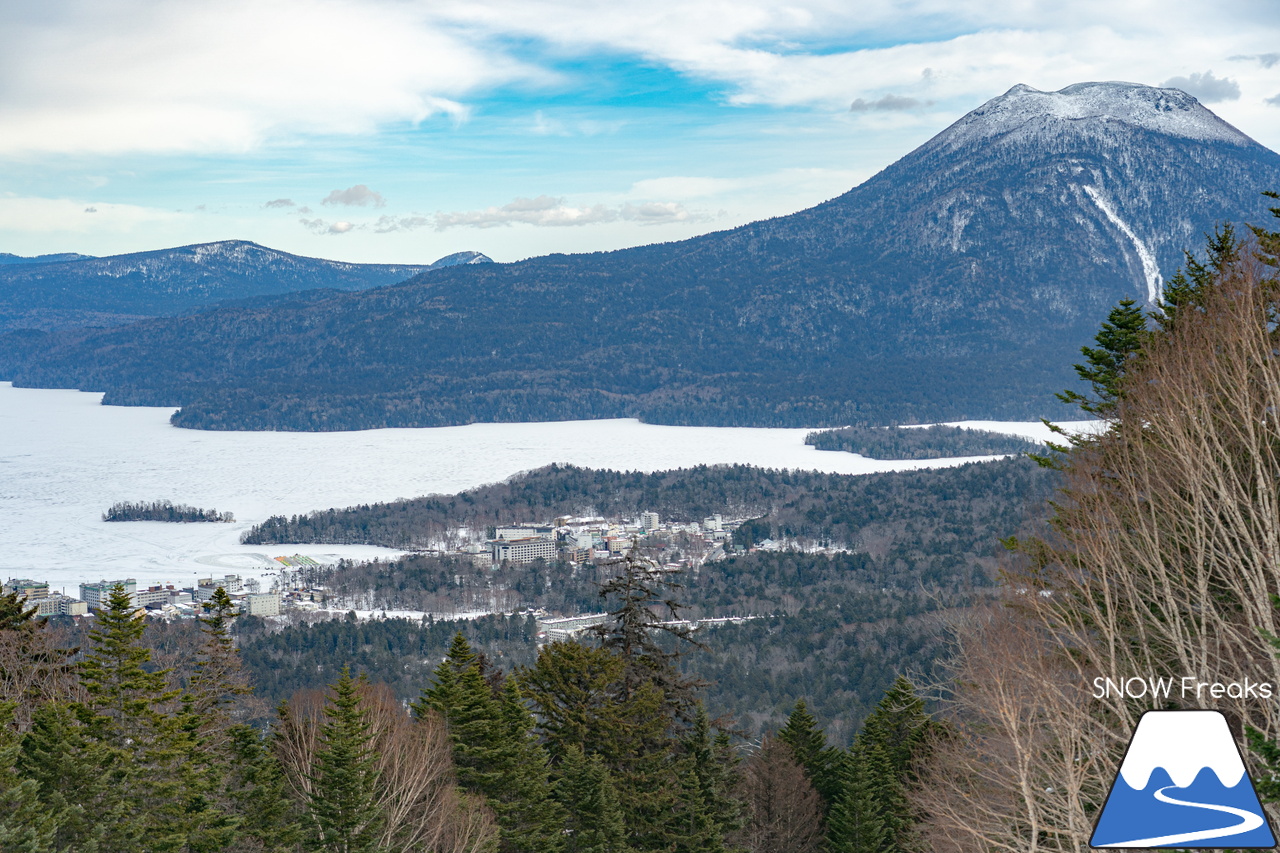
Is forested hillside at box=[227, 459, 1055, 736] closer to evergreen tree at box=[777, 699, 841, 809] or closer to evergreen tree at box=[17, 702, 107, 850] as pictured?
evergreen tree at box=[777, 699, 841, 809]

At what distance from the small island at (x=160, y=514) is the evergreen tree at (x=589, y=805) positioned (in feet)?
413

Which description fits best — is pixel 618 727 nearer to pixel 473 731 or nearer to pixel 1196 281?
pixel 473 731

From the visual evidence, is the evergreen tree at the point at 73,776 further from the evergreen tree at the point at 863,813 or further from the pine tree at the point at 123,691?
the evergreen tree at the point at 863,813

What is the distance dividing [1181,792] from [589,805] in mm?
15047

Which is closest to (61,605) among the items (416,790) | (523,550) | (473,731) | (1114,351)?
(523,550)

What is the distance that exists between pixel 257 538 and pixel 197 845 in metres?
115

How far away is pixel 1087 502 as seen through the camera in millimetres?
14500

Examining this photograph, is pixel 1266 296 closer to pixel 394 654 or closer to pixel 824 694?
pixel 824 694

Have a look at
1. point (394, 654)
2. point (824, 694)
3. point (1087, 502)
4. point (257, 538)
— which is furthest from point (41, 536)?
point (1087, 502)

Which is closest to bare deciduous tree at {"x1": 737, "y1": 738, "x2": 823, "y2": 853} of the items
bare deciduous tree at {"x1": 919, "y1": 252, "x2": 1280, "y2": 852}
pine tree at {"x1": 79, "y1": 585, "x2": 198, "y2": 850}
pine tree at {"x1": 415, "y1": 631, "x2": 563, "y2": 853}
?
pine tree at {"x1": 415, "y1": 631, "x2": 563, "y2": 853}

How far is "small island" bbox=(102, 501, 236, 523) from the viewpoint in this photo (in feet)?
456

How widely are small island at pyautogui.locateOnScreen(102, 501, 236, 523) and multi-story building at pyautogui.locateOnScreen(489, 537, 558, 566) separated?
38674 millimetres

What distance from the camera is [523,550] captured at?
4702 inches

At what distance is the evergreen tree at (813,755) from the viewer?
30.2 metres
